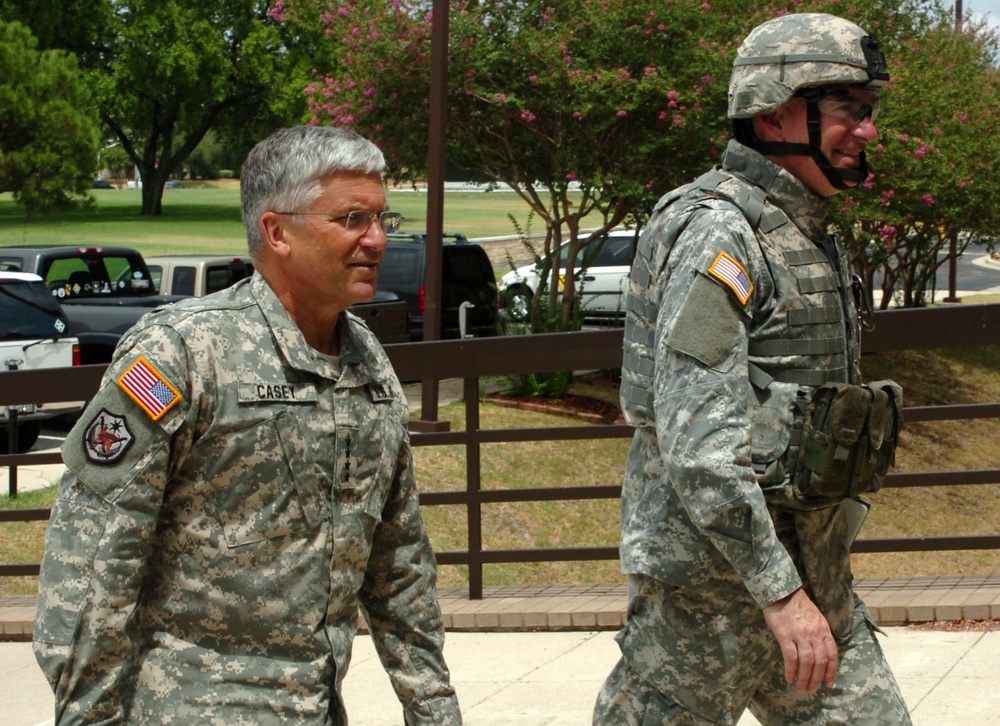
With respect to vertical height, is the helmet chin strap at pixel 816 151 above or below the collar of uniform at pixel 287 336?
above

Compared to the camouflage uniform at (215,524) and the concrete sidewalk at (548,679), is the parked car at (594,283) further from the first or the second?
the camouflage uniform at (215,524)

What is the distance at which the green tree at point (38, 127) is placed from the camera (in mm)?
37156

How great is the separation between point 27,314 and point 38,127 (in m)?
25.6

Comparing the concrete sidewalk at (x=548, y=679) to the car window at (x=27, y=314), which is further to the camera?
the car window at (x=27, y=314)

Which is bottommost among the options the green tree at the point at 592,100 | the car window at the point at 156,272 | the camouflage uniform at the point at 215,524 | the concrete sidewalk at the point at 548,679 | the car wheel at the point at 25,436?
the car wheel at the point at 25,436

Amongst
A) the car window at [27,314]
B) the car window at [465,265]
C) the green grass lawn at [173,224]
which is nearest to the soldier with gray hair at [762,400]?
the car window at [27,314]

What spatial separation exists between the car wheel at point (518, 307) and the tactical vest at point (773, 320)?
14764 mm

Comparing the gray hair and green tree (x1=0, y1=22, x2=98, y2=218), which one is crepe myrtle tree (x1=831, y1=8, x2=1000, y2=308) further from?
green tree (x1=0, y1=22, x2=98, y2=218)

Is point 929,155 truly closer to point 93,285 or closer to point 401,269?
point 401,269

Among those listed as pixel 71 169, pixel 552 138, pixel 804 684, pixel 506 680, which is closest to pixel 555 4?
pixel 552 138

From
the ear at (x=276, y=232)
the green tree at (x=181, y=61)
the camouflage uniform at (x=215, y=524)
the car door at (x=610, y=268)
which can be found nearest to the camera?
the camouflage uniform at (x=215, y=524)

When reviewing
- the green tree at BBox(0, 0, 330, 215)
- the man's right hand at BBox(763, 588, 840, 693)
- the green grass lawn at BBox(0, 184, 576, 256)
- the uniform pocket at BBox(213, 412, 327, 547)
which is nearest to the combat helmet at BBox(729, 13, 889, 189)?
the man's right hand at BBox(763, 588, 840, 693)

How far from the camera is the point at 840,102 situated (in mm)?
3242

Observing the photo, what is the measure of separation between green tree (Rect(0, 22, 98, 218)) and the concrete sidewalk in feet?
109
